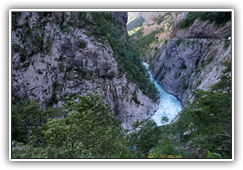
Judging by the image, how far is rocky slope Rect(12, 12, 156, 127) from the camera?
575 inches

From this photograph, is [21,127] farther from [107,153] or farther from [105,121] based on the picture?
[107,153]

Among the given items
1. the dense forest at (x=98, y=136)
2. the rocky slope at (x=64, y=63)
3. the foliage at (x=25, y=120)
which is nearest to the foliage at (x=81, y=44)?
the rocky slope at (x=64, y=63)

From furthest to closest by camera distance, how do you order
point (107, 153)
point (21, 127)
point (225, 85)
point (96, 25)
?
point (96, 25) < point (21, 127) < point (225, 85) < point (107, 153)

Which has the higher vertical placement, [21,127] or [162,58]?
[162,58]

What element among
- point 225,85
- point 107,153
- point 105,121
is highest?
point 225,85

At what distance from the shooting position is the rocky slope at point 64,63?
1462 cm

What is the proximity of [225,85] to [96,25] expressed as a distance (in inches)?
812

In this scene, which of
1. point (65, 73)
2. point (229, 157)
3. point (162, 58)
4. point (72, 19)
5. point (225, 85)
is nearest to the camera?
point (229, 157)

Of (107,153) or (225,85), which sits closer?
(107,153)

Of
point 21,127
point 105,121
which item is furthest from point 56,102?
point 105,121

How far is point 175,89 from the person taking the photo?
32.8 metres

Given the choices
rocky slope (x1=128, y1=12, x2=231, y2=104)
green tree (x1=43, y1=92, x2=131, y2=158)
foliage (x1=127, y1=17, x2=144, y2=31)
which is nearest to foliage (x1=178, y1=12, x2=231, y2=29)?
rocky slope (x1=128, y1=12, x2=231, y2=104)

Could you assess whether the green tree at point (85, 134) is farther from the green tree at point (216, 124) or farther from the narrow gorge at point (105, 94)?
the green tree at point (216, 124)

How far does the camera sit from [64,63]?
1758 centimetres
